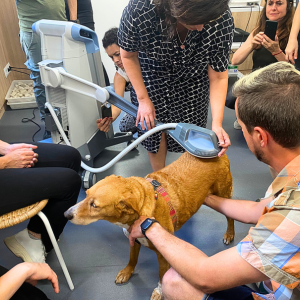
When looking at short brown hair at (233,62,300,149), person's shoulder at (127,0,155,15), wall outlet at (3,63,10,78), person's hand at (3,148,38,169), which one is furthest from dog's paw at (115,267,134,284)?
wall outlet at (3,63,10,78)

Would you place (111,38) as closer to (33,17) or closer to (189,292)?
(33,17)

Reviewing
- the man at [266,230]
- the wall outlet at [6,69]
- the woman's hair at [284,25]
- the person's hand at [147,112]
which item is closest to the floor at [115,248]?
the man at [266,230]

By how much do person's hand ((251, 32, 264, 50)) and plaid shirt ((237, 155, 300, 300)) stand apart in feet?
6.43

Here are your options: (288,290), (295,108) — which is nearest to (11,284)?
(288,290)

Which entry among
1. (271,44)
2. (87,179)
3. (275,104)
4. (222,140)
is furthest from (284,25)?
(87,179)

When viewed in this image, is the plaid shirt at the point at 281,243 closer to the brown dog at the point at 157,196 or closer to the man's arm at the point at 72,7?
the brown dog at the point at 157,196

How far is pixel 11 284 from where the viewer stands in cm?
94

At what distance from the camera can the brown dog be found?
1191mm

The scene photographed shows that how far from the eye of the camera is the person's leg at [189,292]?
38.1 inches

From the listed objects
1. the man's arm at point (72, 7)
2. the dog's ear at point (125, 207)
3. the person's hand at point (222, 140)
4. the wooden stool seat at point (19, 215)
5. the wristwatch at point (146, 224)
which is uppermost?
the man's arm at point (72, 7)

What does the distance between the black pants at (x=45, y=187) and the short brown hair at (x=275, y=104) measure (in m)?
0.95

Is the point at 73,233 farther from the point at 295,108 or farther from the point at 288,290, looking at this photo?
the point at 295,108

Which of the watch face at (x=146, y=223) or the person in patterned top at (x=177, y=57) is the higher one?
the person in patterned top at (x=177, y=57)

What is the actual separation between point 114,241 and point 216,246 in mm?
665
